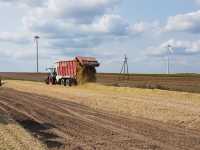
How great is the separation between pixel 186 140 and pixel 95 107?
11.5 m

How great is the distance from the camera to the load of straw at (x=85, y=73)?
149ft

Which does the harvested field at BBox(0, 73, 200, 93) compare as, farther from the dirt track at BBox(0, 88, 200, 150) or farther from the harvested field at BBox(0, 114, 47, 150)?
the harvested field at BBox(0, 114, 47, 150)

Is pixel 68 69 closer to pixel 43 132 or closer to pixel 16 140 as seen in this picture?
pixel 43 132

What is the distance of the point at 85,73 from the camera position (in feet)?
150

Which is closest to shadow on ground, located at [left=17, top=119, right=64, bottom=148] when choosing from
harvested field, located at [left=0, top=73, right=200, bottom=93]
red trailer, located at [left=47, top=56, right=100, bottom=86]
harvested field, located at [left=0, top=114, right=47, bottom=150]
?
harvested field, located at [left=0, top=114, right=47, bottom=150]

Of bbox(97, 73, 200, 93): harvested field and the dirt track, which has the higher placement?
bbox(97, 73, 200, 93): harvested field

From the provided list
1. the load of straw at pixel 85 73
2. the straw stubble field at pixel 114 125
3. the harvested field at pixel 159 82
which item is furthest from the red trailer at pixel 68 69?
the straw stubble field at pixel 114 125

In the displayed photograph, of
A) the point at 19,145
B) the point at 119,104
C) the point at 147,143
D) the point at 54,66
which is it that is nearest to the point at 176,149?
the point at 147,143

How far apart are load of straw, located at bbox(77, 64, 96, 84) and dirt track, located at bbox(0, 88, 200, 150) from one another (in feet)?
76.0

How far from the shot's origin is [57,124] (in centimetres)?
1812

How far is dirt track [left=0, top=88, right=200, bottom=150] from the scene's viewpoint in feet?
43.6

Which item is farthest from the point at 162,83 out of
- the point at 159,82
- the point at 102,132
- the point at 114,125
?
the point at 102,132

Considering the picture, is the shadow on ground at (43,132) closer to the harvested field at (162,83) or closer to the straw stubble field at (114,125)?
the straw stubble field at (114,125)

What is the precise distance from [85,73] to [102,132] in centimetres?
3023
